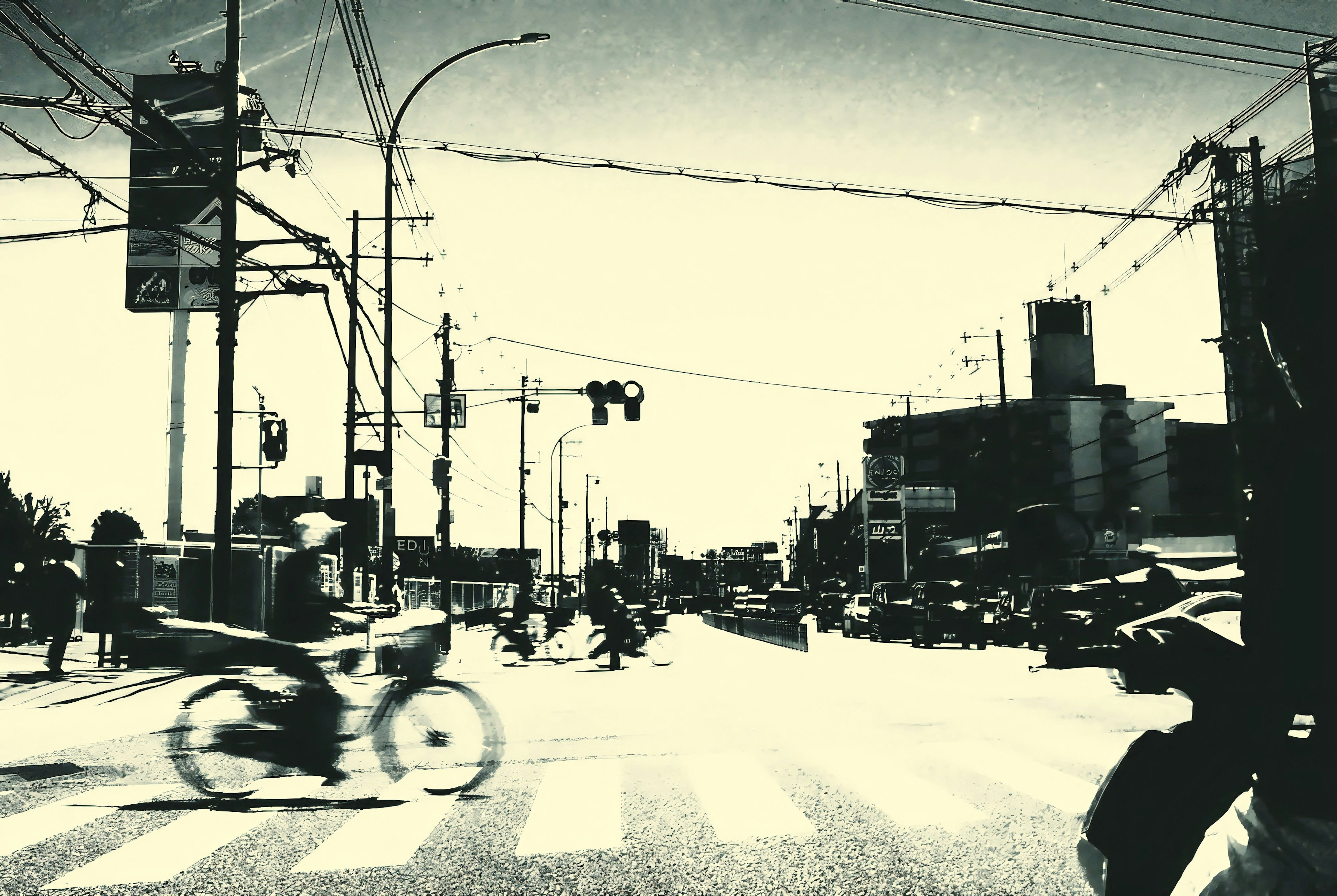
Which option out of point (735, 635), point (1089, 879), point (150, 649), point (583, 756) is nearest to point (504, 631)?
point (150, 649)

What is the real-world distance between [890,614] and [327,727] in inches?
1261

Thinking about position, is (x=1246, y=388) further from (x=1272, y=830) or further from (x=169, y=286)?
(x=169, y=286)

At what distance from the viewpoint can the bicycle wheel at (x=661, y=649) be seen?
23.6 metres

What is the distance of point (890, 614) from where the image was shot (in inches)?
1529

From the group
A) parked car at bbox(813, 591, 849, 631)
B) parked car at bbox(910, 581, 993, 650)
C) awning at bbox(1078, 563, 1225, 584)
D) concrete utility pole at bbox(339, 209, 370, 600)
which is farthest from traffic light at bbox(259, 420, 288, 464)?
parked car at bbox(813, 591, 849, 631)

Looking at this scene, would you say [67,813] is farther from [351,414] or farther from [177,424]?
[177,424]

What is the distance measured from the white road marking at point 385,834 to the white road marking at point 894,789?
2.87 meters

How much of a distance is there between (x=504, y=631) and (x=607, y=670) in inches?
131

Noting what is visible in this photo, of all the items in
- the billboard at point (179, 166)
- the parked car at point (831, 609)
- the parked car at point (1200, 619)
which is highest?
the billboard at point (179, 166)

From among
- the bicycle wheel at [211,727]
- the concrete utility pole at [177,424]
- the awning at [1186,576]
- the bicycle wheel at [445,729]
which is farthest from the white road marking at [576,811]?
the concrete utility pole at [177,424]

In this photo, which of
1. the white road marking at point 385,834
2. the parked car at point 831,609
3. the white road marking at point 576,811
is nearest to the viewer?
the white road marking at point 385,834

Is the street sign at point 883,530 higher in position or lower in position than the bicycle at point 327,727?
higher

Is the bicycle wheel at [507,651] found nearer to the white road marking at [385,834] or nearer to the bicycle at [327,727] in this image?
the bicycle at [327,727]

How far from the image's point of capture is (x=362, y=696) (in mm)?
8477
